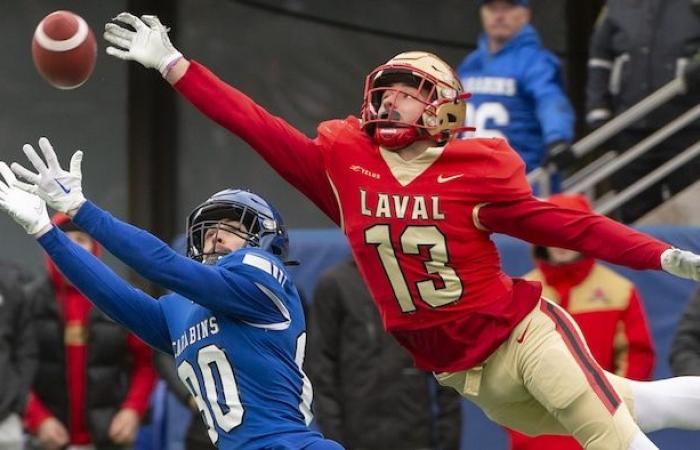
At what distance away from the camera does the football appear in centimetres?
664

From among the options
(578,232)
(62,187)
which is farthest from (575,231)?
(62,187)

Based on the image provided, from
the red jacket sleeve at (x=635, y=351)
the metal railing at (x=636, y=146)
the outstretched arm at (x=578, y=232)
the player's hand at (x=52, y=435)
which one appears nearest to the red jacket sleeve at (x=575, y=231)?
the outstretched arm at (x=578, y=232)

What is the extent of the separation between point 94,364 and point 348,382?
1.09 metres

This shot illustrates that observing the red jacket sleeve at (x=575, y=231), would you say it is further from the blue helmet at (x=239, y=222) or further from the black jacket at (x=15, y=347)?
the black jacket at (x=15, y=347)

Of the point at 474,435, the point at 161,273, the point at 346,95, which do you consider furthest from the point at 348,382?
the point at 346,95

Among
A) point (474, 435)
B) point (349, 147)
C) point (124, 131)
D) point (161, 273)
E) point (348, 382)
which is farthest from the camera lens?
point (124, 131)

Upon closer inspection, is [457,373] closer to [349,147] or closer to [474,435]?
[349,147]

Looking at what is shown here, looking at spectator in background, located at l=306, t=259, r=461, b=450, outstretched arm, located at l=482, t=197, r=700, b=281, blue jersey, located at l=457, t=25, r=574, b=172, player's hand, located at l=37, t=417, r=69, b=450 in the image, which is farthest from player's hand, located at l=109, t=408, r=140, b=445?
outstretched arm, located at l=482, t=197, r=700, b=281

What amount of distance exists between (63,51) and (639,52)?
3.58 meters

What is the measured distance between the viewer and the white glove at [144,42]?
249 inches

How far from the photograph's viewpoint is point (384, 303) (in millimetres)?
6594

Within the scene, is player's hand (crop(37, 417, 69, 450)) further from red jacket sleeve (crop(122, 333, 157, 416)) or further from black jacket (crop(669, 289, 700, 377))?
black jacket (crop(669, 289, 700, 377))

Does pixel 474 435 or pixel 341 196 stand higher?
pixel 341 196

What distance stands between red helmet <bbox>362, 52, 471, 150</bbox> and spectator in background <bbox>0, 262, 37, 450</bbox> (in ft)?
8.31
